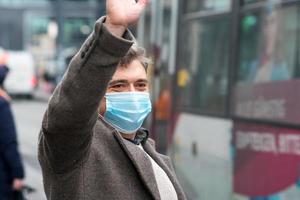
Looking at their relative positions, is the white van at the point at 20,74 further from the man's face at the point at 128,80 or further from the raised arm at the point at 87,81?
the raised arm at the point at 87,81

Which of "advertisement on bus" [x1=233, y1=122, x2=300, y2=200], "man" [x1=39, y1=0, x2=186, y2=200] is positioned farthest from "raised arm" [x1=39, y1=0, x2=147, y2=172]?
"advertisement on bus" [x1=233, y1=122, x2=300, y2=200]

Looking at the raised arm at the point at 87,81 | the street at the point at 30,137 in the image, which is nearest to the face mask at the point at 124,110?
the raised arm at the point at 87,81

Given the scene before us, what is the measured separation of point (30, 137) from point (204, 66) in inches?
376

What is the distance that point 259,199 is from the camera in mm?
4957

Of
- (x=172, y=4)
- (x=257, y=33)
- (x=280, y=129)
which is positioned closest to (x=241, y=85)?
(x=257, y=33)

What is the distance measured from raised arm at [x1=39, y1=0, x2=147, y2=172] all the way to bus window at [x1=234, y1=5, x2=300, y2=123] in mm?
2839

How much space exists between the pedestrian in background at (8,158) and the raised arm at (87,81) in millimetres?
2552

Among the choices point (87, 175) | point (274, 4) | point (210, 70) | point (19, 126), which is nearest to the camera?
point (87, 175)

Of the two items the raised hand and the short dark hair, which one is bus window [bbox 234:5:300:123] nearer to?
the short dark hair

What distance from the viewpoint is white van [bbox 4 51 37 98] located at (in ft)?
88.5

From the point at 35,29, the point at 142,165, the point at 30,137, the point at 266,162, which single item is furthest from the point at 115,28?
the point at 35,29

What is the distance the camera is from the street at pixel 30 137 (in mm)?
8827

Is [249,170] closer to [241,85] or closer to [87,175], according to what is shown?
[241,85]

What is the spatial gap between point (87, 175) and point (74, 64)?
32 centimetres
